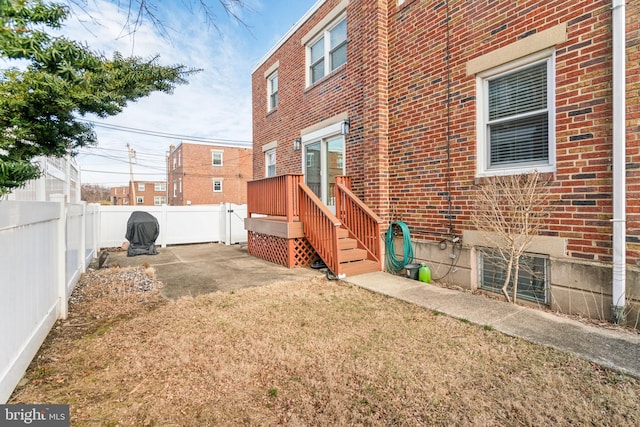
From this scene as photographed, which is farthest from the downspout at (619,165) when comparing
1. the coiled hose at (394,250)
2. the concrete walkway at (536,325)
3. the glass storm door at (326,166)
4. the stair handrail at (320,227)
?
the glass storm door at (326,166)

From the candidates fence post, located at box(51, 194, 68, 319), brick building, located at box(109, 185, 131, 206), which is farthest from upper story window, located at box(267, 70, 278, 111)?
brick building, located at box(109, 185, 131, 206)

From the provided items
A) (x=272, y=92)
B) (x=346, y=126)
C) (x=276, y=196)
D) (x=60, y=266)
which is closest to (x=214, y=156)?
(x=272, y=92)

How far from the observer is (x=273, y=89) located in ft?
36.8

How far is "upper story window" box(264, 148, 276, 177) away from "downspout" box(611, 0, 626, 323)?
29.1 ft

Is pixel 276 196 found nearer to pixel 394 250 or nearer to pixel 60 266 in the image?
pixel 394 250

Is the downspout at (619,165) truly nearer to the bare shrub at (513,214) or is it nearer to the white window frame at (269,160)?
the bare shrub at (513,214)

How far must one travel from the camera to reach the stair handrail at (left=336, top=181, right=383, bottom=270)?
622 centimetres

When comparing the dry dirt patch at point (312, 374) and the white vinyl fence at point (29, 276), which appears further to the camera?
the white vinyl fence at point (29, 276)

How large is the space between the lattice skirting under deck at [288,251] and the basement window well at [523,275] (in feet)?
11.3

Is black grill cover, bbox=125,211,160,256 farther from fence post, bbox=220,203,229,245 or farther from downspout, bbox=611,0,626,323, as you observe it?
downspout, bbox=611,0,626,323

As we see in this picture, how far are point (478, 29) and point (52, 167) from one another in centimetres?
668

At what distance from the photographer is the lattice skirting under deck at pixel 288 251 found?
22.7 ft

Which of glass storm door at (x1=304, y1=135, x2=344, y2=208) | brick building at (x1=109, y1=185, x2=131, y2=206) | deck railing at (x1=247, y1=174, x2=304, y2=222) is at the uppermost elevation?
brick building at (x1=109, y1=185, x2=131, y2=206)

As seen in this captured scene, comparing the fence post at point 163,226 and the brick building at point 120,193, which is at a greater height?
the brick building at point 120,193
